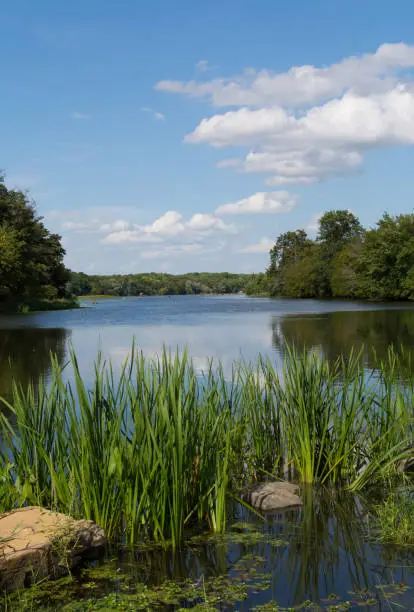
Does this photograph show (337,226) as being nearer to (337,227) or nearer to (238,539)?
(337,227)

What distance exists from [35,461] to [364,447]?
309 centimetres

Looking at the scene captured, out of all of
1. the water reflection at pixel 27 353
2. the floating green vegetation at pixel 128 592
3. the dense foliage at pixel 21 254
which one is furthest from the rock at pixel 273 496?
the dense foliage at pixel 21 254

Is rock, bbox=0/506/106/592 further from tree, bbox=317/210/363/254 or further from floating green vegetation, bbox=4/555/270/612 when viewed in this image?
tree, bbox=317/210/363/254

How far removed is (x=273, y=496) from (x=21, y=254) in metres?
46.9

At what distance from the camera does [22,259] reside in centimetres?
4912

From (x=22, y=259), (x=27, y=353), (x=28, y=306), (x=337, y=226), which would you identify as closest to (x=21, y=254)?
(x=22, y=259)

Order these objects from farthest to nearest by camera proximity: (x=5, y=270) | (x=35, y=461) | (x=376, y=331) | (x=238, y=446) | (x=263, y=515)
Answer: (x=5, y=270) < (x=376, y=331) < (x=238, y=446) < (x=263, y=515) < (x=35, y=461)

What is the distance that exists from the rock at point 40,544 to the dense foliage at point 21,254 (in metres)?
39.8

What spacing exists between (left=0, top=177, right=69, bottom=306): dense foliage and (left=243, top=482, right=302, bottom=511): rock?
128 ft

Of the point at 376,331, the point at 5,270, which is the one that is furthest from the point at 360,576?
the point at 5,270

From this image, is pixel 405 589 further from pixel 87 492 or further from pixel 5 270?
pixel 5 270

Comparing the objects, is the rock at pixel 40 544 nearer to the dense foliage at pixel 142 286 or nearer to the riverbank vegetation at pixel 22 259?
the riverbank vegetation at pixel 22 259

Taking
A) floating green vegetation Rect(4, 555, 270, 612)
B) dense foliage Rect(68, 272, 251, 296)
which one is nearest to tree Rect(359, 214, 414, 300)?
floating green vegetation Rect(4, 555, 270, 612)

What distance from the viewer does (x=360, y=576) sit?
4430mm
